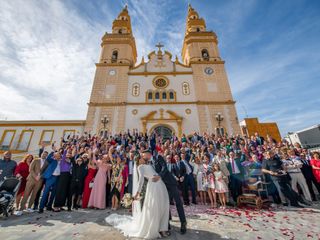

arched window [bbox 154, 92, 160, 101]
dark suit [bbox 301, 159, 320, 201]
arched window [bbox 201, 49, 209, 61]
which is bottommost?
dark suit [bbox 301, 159, 320, 201]

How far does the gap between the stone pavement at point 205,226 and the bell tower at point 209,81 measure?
1206 cm

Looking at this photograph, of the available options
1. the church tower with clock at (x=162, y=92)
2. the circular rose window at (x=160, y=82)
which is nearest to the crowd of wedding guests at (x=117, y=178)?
the church tower with clock at (x=162, y=92)

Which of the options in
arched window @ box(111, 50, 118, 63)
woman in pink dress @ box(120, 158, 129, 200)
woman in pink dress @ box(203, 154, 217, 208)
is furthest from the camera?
arched window @ box(111, 50, 118, 63)

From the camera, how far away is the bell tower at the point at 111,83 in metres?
17.8

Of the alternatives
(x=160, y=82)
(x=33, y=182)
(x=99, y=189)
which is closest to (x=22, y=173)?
(x=33, y=182)

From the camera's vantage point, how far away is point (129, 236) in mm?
3135

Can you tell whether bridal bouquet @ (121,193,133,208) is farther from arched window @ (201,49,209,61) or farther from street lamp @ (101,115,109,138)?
arched window @ (201,49,209,61)

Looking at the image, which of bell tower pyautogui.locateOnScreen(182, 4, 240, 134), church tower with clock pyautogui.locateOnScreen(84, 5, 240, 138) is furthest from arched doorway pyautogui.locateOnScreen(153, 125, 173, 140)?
bell tower pyautogui.locateOnScreen(182, 4, 240, 134)

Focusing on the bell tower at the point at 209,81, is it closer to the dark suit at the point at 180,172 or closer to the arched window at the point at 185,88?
the arched window at the point at 185,88

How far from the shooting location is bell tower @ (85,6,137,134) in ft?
58.2

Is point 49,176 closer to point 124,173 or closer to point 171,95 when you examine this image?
point 124,173

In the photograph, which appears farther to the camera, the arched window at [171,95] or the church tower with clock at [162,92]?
the arched window at [171,95]

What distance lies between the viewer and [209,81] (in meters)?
20.2

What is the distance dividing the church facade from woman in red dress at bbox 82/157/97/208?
37.0 feet
